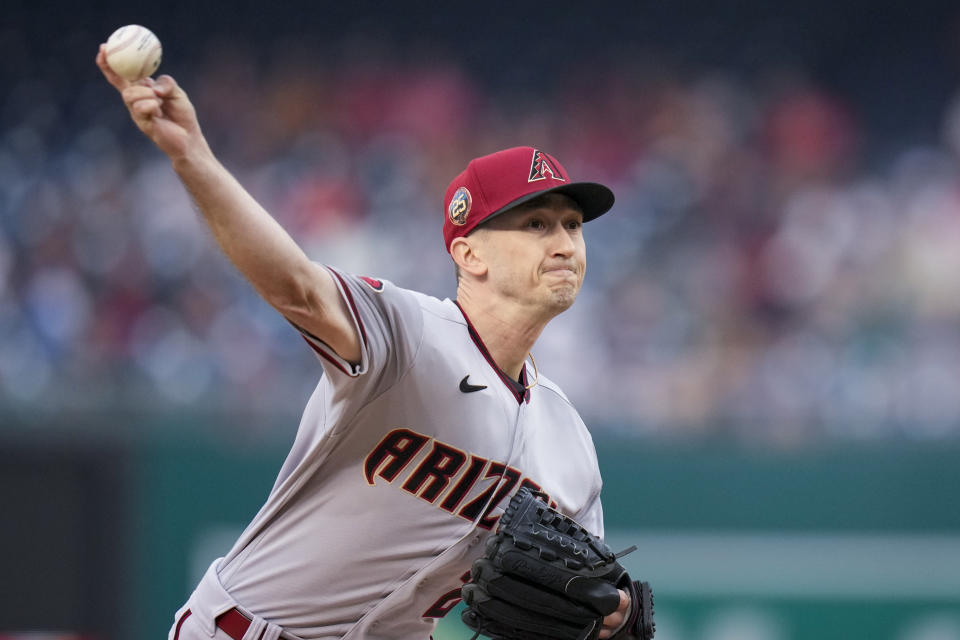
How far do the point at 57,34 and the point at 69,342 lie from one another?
3522 millimetres

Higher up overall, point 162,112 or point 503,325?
point 503,325

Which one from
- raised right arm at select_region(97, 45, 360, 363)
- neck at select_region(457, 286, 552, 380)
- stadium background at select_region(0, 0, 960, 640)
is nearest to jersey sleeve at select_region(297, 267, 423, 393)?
raised right arm at select_region(97, 45, 360, 363)

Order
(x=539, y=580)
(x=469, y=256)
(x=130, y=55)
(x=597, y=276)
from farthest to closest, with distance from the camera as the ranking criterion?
(x=597, y=276) < (x=469, y=256) < (x=539, y=580) < (x=130, y=55)

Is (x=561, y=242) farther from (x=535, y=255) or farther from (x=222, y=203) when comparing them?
(x=222, y=203)

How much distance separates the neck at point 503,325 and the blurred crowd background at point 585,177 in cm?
281

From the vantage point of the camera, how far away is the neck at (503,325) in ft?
9.39

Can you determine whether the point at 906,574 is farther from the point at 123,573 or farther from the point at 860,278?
the point at 123,573

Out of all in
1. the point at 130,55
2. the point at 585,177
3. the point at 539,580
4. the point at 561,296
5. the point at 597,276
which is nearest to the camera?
the point at 130,55

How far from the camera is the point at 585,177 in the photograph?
8531mm

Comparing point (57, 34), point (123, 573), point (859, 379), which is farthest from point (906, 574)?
point (57, 34)

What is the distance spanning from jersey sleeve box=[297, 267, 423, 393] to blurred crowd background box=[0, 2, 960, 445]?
3089mm

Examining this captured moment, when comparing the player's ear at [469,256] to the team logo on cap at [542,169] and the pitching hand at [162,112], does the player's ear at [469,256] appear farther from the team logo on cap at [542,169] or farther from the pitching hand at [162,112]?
the pitching hand at [162,112]

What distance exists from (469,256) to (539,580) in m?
0.80

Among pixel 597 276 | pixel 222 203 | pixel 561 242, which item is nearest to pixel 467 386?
pixel 561 242
